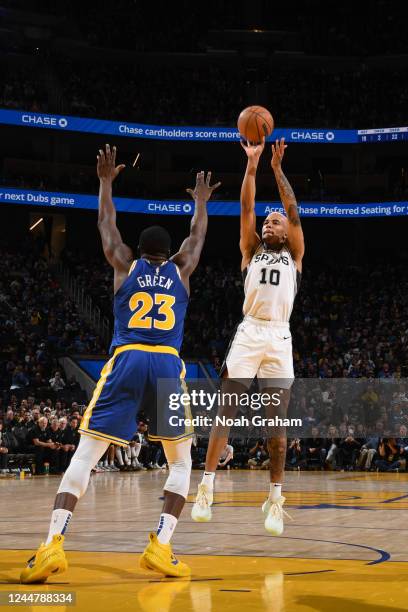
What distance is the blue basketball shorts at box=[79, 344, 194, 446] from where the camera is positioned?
238 inches

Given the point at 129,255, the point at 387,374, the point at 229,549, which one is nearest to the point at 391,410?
the point at 387,374

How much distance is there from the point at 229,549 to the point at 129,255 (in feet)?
9.07

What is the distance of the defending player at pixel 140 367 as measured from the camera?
603cm

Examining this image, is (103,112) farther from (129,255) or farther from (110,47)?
(129,255)

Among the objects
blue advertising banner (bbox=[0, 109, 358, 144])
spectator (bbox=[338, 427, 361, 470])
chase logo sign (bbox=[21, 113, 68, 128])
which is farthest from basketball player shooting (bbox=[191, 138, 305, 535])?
blue advertising banner (bbox=[0, 109, 358, 144])

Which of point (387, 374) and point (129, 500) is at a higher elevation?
point (387, 374)

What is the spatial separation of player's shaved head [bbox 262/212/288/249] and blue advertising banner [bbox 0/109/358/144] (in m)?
26.1

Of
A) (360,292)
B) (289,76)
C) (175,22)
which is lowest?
(360,292)

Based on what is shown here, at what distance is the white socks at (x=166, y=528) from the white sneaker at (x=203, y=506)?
96cm

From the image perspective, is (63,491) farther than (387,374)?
No

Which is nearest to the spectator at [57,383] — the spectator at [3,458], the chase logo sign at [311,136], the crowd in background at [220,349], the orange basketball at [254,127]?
the crowd in background at [220,349]

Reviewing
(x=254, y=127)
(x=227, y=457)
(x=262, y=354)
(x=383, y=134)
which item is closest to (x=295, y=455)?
(x=227, y=457)

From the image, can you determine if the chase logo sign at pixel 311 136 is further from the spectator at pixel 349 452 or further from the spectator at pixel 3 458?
the spectator at pixel 3 458

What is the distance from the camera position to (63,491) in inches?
234
